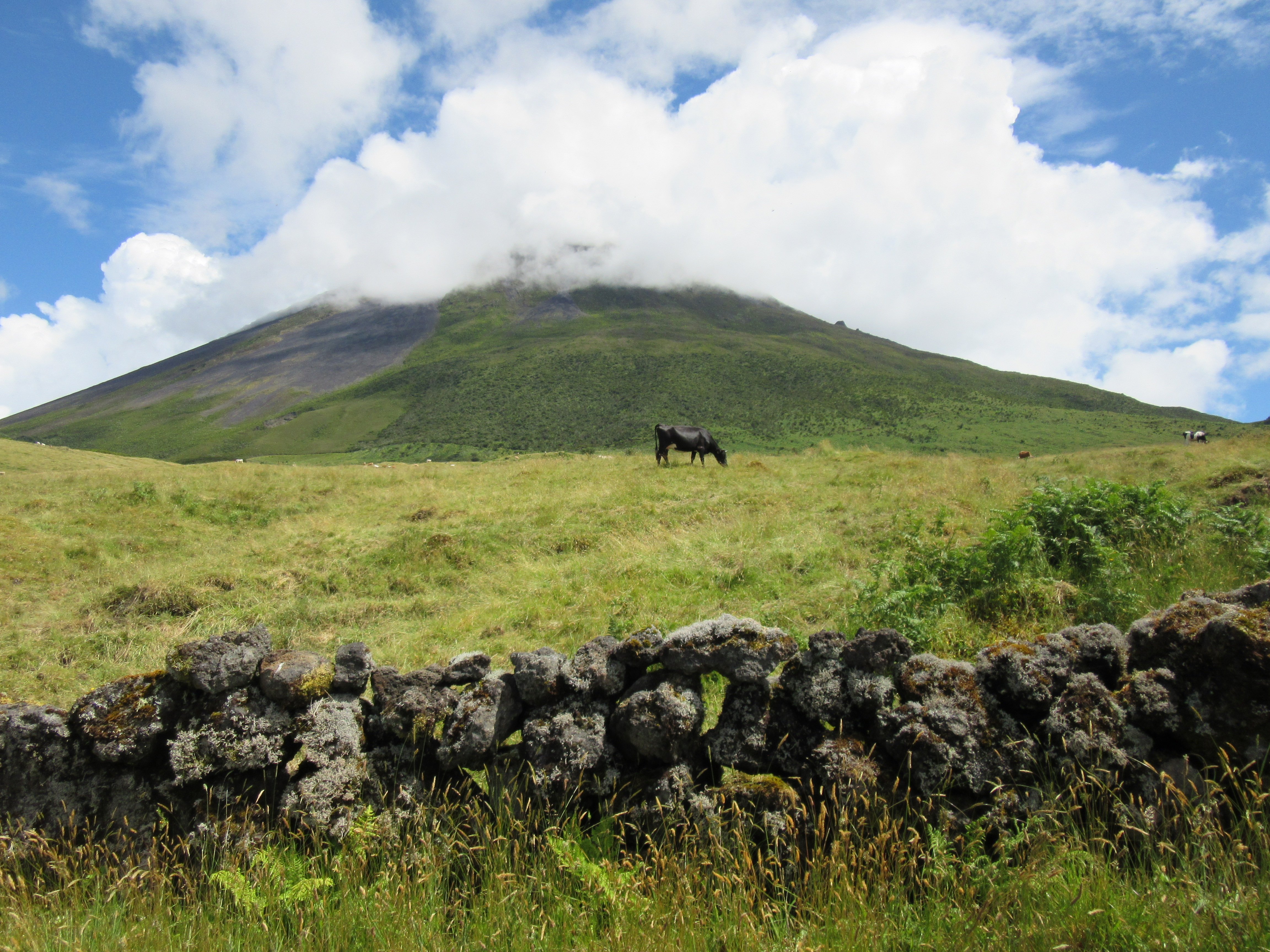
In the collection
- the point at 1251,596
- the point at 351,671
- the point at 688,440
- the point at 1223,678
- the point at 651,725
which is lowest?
the point at 651,725

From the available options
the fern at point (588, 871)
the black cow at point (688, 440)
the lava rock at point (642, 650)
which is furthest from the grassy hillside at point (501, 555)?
the black cow at point (688, 440)

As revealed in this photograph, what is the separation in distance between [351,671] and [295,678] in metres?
0.42

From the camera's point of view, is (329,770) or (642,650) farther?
(642,650)

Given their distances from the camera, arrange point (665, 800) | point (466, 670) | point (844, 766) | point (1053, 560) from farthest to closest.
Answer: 1. point (1053, 560)
2. point (466, 670)
3. point (665, 800)
4. point (844, 766)

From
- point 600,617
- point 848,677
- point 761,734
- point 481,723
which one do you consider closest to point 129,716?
point 481,723

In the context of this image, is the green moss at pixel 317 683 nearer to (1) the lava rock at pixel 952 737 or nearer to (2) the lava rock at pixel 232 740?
(2) the lava rock at pixel 232 740

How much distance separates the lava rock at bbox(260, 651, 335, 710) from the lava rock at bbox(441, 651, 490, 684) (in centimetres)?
89

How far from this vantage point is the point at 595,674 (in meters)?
5.19

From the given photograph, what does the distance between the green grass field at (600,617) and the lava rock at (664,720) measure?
640 millimetres

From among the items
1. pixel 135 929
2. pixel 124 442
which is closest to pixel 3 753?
pixel 135 929

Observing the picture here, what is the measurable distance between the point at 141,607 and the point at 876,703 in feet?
43.9

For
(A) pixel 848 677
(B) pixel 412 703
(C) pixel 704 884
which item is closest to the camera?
(C) pixel 704 884

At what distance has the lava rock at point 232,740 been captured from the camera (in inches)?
197

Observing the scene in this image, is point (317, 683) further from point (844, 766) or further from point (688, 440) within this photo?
point (688, 440)
